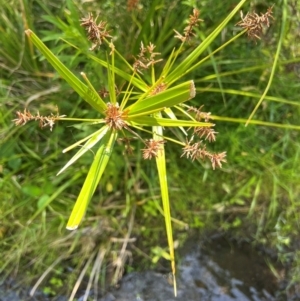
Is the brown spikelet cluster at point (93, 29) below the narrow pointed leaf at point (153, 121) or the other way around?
the other way around

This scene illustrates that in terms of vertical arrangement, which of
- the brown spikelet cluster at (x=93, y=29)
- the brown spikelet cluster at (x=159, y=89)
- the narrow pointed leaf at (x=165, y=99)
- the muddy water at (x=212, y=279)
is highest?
the brown spikelet cluster at (x=93, y=29)

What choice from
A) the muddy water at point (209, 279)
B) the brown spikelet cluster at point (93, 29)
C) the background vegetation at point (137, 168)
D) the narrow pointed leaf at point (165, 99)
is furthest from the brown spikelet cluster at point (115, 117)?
the muddy water at point (209, 279)

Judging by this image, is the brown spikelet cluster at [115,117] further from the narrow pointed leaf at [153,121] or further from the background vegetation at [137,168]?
the background vegetation at [137,168]

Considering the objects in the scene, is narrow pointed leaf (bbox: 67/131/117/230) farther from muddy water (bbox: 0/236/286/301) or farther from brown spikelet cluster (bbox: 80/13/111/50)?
muddy water (bbox: 0/236/286/301)

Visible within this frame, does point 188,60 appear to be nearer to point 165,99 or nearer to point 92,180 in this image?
point 165,99

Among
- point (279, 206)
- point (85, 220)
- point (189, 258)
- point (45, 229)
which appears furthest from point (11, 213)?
→ point (279, 206)
